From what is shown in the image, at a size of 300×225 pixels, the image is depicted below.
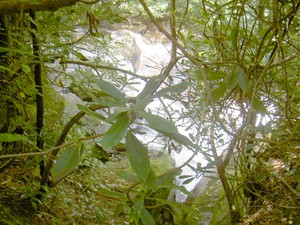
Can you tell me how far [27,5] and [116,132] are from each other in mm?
791

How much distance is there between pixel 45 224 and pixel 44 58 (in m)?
0.77

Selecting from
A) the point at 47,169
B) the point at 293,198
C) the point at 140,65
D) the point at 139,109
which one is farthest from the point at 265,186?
the point at 140,65

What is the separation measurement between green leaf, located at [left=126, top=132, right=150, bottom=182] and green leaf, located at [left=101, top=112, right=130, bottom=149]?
51 mm

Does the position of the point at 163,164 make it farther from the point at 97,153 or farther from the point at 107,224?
the point at 97,153

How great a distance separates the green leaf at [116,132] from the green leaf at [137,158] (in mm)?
51

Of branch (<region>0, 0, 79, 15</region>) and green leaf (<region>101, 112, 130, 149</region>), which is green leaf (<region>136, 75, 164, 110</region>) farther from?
branch (<region>0, 0, 79, 15</region>)

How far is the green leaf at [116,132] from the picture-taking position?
621mm

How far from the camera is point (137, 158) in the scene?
677 millimetres

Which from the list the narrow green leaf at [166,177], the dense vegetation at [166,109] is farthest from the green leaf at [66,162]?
the narrow green leaf at [166,177]

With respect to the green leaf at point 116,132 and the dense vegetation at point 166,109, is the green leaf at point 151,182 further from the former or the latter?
the green leaf at point 116,132

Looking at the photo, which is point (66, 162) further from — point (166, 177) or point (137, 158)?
point (166, 177)

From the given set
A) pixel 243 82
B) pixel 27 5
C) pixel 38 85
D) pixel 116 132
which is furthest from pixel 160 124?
pixel 38 85

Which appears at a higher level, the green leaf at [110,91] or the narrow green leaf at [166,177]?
the green leaf at [110,91]

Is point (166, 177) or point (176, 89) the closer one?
point (176, 89)
